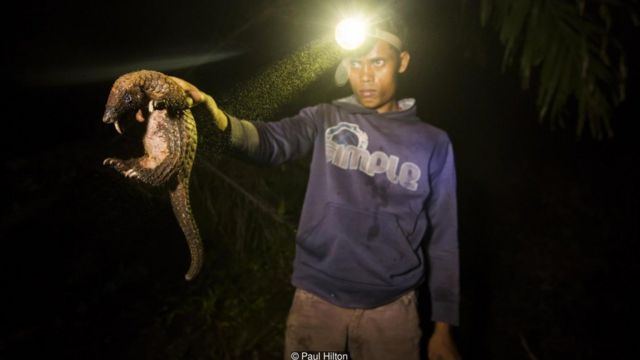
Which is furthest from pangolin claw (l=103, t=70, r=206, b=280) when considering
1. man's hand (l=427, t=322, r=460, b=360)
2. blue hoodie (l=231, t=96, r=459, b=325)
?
man's hand (l=427, t=322, r=460, b=360)

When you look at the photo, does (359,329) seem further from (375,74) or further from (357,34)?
(357,34)

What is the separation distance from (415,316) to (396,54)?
1.55 m

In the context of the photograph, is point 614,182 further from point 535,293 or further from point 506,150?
point 535,293

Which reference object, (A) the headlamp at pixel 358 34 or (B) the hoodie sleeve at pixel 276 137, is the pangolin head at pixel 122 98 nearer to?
(B) the hoodie sleeve at pixel 276 137

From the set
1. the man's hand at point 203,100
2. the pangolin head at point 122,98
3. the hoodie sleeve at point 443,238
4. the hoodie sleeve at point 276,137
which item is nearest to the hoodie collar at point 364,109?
the hoodie sleeve at point 276,137

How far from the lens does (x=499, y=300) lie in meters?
5.07

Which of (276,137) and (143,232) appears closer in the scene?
(276,137)

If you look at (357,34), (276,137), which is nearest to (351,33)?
(357,34)

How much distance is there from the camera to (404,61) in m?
2.74

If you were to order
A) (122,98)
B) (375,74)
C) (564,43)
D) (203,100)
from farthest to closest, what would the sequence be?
1. (375,74)
2. (564,43)
3. (203,100)
4. (122,98)

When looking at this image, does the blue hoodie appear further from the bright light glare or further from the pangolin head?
the pangolin head

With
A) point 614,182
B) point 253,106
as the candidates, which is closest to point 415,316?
point 253,106

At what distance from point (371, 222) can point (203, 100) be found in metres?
1.17

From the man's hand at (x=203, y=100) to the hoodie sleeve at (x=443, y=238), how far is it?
52.4 inches
